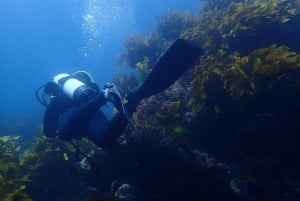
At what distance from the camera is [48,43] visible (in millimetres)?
108688

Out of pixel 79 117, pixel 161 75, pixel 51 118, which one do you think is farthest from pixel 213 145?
pixel 51 118

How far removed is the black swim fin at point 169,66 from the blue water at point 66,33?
5184 centimetres

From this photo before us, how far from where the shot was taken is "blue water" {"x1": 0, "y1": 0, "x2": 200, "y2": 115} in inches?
2709

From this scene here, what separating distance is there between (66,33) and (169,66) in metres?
102

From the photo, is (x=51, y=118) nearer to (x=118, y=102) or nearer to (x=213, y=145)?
(x=118, y=102)

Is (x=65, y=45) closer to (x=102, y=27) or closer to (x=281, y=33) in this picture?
(x=102, y=27)

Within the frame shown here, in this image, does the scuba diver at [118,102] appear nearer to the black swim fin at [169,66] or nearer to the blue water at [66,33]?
the black swim fin at [169,66]

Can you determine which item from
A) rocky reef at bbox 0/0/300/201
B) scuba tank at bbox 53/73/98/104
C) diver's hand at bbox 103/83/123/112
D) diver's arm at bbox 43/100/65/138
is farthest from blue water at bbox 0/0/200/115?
diver's hand at bbox 103/83/123/112

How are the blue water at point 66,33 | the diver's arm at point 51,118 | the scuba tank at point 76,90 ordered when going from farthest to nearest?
the blue water at point 66,33 < the diver's arm at point 51,118 < the scuba tank at point 76,90

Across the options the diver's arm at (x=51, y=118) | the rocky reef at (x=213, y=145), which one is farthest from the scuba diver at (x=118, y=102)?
the diver's arm at (x=51, y=118)

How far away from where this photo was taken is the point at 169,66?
552 centimetres

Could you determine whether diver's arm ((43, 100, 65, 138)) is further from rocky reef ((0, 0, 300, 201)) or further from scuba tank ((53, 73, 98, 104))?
rocky reef ((0, 0, 300, 201))

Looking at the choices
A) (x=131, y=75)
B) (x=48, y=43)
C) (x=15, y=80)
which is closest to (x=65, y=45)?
(x=48, y=43)

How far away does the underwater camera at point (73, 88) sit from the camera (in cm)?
631
